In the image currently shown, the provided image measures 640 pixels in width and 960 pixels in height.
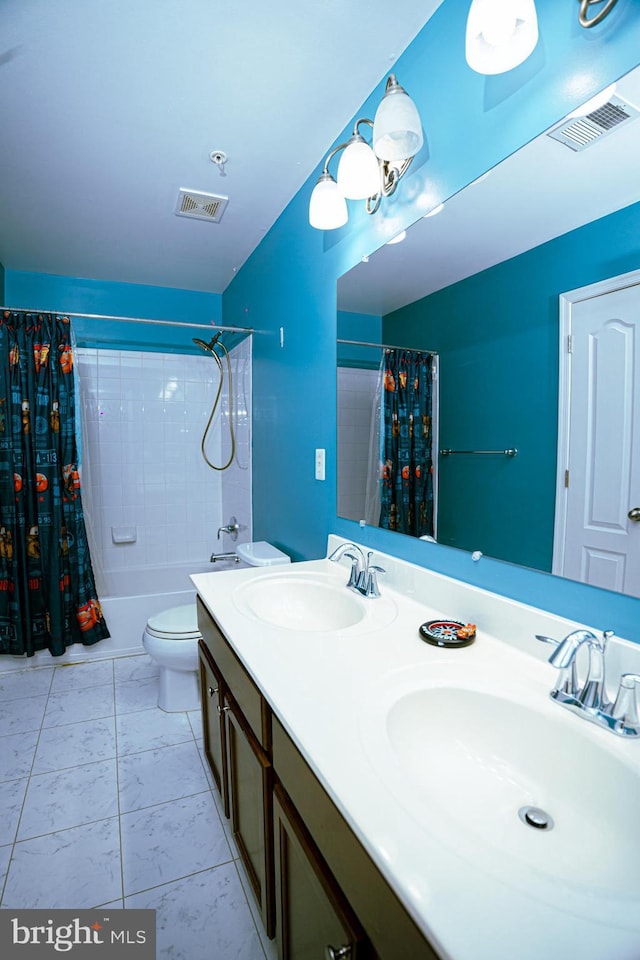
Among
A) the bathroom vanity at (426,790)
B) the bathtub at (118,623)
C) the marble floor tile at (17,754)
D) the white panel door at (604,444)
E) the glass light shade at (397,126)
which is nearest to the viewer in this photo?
the bathroom vanity at (426,790)

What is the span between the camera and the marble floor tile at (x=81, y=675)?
2.57m

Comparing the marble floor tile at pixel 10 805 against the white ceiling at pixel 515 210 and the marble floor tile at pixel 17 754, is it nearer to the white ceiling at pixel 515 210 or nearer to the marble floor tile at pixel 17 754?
the marble floor tile at pixel 17 754

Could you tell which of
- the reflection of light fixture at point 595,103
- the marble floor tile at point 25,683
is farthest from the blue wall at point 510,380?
the marble floor tile at point 25,683

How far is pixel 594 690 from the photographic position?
789 mm

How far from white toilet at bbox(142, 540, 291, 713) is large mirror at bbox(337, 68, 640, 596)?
1213 mm

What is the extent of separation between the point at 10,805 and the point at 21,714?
26.9 inches

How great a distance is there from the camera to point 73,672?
2732 mm

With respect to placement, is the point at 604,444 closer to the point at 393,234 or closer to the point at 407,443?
the point at 407,443

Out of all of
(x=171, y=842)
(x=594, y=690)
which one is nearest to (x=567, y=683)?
(x=594, y=690)

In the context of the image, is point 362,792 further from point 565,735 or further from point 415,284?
point 415,284

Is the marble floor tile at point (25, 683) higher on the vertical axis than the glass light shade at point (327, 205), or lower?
lower

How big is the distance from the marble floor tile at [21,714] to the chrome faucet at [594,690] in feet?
7.58

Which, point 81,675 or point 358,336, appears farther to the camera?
point 81,675

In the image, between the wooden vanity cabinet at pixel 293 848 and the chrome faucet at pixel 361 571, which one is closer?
the wooden vanity cabinet at pixel 293 848
